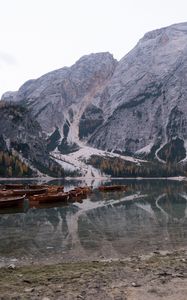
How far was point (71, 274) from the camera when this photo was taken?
81.1ft

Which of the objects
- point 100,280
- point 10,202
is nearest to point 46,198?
point 10,202

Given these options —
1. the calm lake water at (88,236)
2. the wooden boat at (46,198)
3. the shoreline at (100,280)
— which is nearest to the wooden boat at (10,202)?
the wooden boat at (46,198)

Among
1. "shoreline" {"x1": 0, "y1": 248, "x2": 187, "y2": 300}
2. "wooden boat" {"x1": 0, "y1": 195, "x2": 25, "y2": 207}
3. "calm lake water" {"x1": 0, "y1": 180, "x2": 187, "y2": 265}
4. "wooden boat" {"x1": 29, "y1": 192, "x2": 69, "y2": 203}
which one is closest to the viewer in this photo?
"shoreline" {"x1": 0, "y1": 248, "x2": 187, "y2": 300}

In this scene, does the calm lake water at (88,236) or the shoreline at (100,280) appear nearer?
the shoreline at (100,280)

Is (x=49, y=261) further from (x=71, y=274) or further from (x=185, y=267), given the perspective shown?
(x=185, y=267)

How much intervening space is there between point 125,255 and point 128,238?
352 inches

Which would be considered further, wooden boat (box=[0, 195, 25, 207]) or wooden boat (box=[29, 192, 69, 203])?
wooden boat (box=[29, 192, 69, 203])

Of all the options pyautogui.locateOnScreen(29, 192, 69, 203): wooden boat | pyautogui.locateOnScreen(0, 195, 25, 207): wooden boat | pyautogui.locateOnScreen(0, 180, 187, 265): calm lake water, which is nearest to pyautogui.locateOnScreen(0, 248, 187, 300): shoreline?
pyautogui.locateOnScreen(0, 180, 187, 265): calm lake water

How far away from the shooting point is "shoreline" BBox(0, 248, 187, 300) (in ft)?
65.1

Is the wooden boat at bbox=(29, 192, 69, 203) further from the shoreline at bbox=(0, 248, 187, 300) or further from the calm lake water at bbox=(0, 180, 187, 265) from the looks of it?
the shoreline at bbox=(0, 248, 187, 300)

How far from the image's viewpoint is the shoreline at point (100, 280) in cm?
1983

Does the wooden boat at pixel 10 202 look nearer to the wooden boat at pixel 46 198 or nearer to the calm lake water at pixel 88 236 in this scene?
the wooden boat at pixel 46 198

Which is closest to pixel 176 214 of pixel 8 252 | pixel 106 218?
pixel 106 218

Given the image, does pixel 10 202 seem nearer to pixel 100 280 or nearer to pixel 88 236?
pixel 88 236
